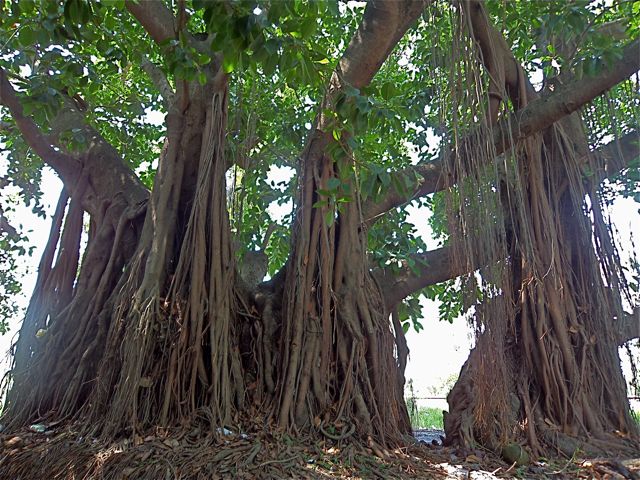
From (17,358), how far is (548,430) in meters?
3.17

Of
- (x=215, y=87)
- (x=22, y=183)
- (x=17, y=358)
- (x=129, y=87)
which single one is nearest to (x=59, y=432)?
(x=17, y=358)

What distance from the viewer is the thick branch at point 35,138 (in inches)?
130

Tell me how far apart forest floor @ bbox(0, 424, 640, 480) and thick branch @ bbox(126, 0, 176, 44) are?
7.38 ft

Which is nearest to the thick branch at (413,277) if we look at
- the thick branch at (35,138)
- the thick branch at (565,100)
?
the thick branch at (565,100)

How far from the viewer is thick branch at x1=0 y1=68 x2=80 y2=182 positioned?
3305 mm

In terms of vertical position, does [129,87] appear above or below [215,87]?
above

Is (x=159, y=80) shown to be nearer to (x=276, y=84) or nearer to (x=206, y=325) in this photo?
(x=276, y=84)

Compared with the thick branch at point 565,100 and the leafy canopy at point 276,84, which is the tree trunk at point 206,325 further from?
the thick branch at point 565,100

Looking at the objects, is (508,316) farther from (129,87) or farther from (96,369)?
(129,87)

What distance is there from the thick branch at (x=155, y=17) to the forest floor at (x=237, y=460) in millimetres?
2248

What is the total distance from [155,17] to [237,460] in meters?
2.51

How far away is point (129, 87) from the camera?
217 inches

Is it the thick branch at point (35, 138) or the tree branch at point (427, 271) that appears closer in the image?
the thick branch at point (35, 138)

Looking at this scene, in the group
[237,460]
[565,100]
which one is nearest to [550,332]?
[565,100]
